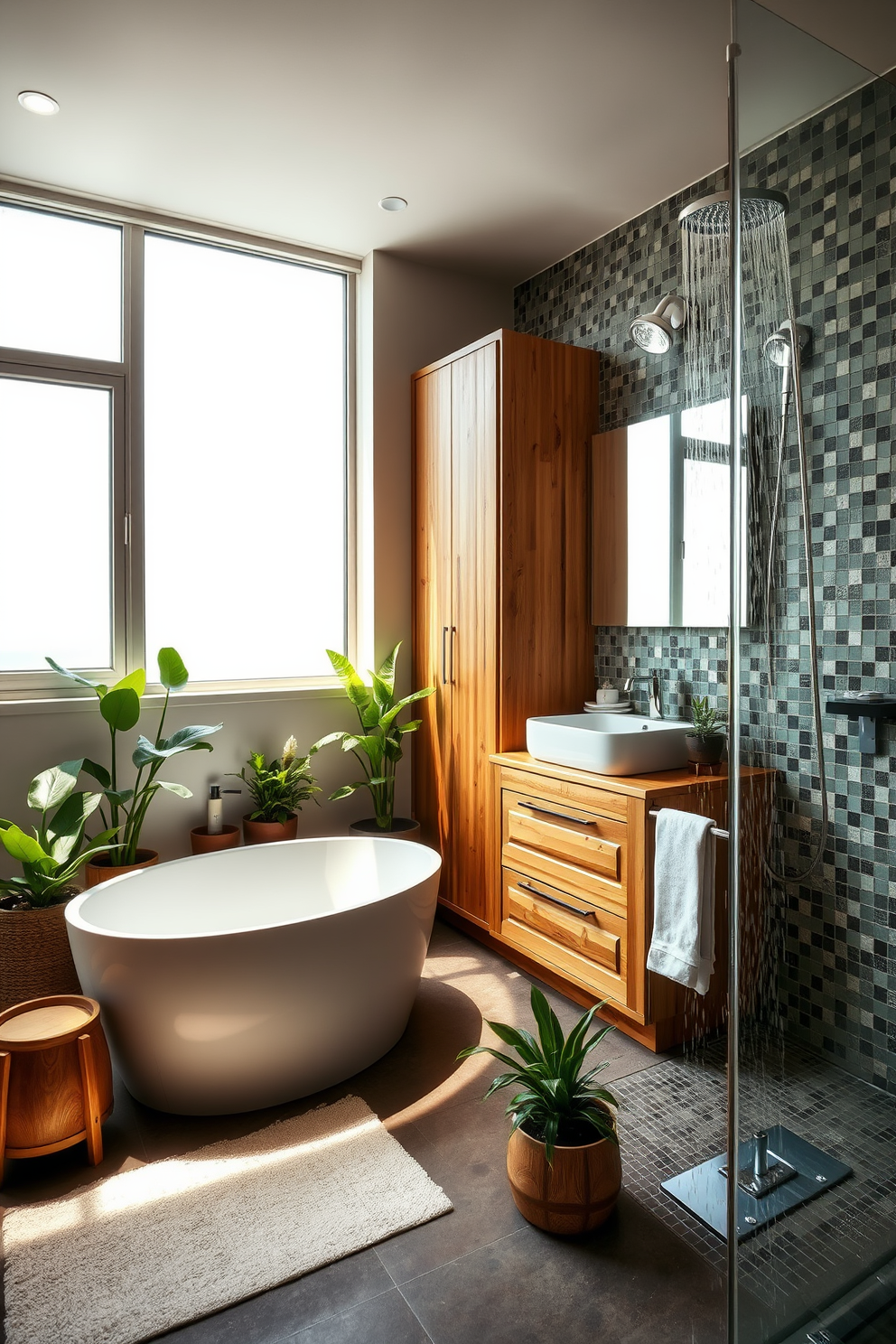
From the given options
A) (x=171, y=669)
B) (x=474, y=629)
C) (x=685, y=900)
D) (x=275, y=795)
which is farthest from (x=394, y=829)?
(x=685, y=900)

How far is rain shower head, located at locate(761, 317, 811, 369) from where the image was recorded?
1.35m

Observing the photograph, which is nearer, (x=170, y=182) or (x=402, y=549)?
(x=170, y=182)

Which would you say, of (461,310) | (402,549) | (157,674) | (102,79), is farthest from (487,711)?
(102,79)

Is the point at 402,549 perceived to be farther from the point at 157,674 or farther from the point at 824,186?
the point at 824,186

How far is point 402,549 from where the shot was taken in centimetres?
402

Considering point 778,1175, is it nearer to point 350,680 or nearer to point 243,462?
point 350,680

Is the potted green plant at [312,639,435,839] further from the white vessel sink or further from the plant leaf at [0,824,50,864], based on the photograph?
the plant leaf at [0,824,50,864]

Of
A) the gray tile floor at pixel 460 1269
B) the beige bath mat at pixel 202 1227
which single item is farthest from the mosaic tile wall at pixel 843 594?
the beige bath mat at pixel 202 1227

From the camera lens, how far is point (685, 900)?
2447mm

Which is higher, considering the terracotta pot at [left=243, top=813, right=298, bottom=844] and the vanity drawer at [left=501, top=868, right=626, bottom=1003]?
the terracotta pot at [left=243, top=813, right=298, bottom=844]

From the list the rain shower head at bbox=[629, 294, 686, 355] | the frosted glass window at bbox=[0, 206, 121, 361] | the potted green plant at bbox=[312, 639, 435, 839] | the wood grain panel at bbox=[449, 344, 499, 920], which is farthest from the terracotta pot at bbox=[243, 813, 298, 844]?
the rain shower head at bbox=[629, 294, 686, 355]

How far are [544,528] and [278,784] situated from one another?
154 cm

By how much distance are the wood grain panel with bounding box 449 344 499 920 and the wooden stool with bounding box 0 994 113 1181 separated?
1.67 m

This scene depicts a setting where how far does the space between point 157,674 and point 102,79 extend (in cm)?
212
